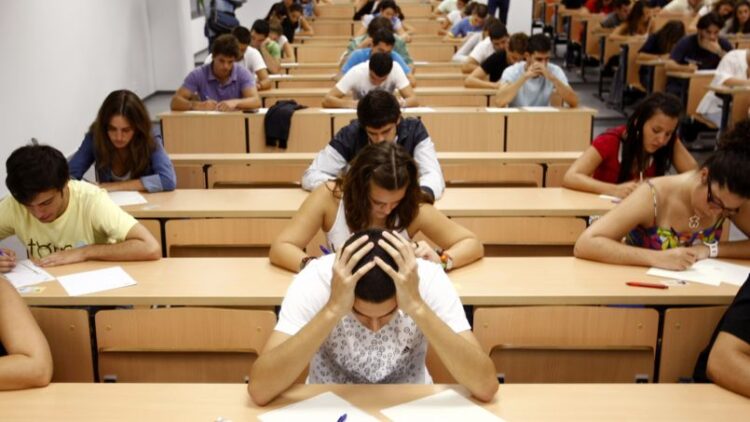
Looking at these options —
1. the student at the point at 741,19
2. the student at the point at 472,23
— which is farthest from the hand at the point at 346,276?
the student at the point at 741,19

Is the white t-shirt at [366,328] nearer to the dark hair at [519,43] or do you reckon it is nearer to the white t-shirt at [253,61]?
the dark hair at [519,43]

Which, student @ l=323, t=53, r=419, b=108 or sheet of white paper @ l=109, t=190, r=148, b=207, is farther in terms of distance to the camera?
student @ l=323, t=53, r=419, b=108

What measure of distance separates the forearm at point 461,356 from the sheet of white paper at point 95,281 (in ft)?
3.77

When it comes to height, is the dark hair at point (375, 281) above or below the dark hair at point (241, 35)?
below

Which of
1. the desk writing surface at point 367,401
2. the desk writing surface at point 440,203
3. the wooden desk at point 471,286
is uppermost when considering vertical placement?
the desk writing surface at point 440,203

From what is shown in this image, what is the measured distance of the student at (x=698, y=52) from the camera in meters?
7.33

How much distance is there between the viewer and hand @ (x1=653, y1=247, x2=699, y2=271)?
8.27 feet

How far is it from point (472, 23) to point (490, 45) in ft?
7.58

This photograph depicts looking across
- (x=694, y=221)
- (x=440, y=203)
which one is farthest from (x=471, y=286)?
(x=440, y=203)

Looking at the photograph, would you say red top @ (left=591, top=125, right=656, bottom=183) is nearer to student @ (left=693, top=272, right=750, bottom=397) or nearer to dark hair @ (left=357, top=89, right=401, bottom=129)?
dark hair @ (left=357, top=89, right=401, bottom=129)

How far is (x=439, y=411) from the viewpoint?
65.6 inches

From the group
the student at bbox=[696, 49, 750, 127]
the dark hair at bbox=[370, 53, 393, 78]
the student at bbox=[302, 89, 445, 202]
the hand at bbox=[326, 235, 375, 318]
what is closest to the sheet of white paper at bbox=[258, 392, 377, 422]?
the hand at bbox=[326, 235, 375, 318]

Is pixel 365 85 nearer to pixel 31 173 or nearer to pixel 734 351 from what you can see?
pixel 31 173

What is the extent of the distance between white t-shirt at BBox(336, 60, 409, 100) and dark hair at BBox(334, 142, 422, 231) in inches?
126
